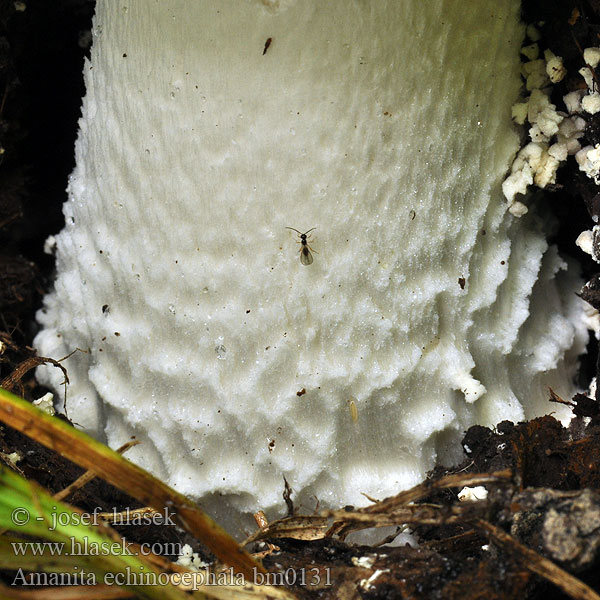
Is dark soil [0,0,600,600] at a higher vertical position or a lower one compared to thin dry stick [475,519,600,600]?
higher

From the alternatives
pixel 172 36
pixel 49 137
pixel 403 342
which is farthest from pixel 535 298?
pixel 49 137

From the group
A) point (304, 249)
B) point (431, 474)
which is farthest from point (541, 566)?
point (304, 249)

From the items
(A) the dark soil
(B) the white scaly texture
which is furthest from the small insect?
(A) the dark soil

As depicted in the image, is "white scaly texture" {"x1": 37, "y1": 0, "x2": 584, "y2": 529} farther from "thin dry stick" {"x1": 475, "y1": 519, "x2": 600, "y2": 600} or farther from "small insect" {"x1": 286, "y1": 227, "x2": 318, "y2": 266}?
"thin dry stick" {"x1": 475, "y1": 519, "x2": 600, "y2": 600}

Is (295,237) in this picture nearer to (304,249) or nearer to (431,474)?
(304,249)

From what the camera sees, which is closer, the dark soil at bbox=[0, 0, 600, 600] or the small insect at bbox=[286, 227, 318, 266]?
the dark soil at bbox=[0, 0, 600, 600]

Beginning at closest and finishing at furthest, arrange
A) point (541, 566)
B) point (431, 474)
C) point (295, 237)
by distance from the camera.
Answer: point (541, 566) → point (295, 237) → point (431, 474)
